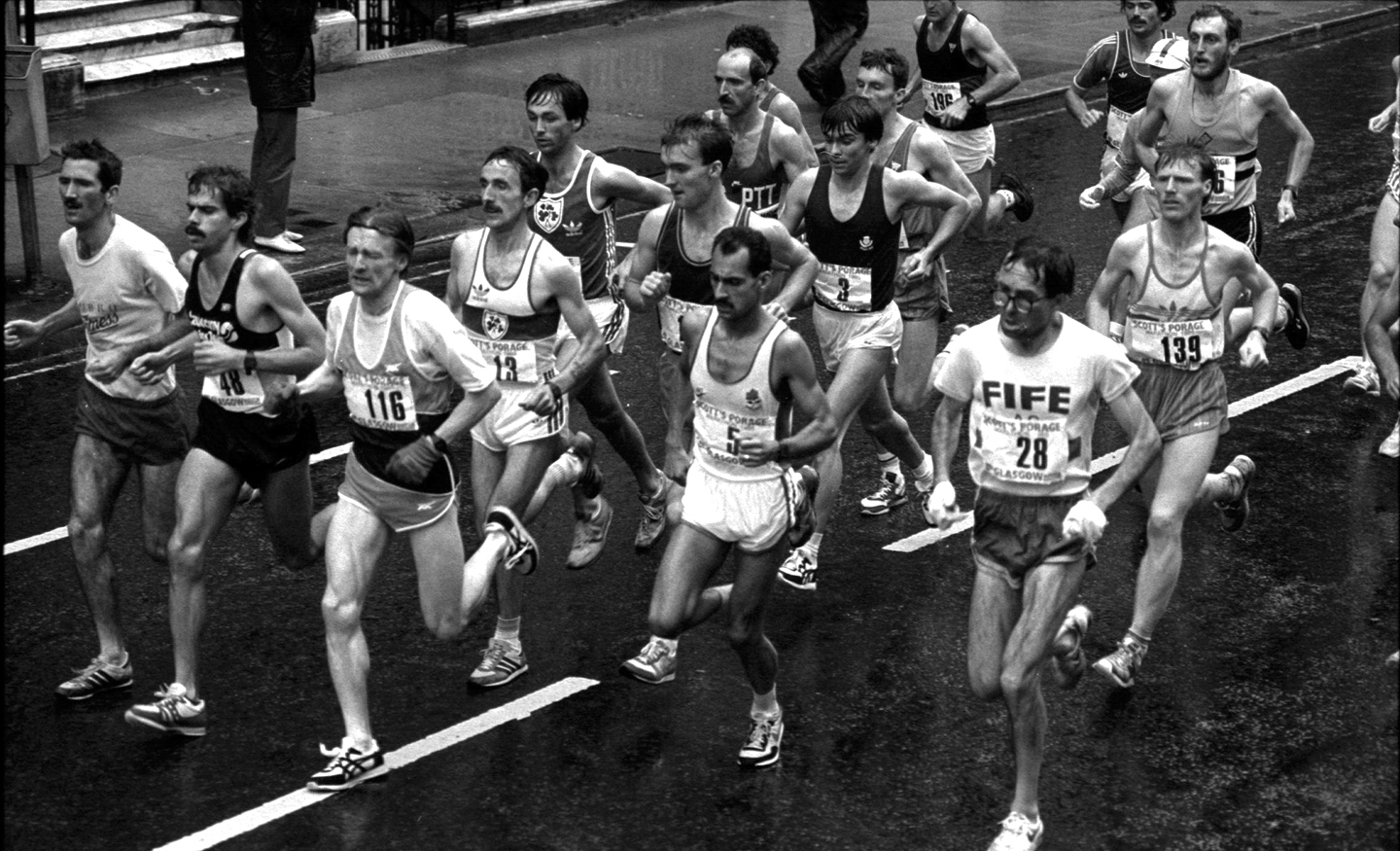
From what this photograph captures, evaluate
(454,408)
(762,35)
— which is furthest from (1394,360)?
(454,408)

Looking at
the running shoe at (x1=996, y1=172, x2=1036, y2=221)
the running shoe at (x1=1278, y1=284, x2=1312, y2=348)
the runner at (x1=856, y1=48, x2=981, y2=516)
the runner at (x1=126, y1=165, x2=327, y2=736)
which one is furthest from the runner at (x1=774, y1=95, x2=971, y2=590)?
the running shoe at (x1=996, y1=172, x2=1036, y2=221)

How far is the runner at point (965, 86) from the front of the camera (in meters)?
12.5

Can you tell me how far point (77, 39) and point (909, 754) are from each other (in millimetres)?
12749

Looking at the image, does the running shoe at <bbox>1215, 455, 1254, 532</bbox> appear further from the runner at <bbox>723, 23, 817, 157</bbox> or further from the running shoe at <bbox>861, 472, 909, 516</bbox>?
the runner at <bbox>723, 23, 817, 157</bbox>

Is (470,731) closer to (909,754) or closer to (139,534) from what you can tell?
(909,754)

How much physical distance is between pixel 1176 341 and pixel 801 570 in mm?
1856

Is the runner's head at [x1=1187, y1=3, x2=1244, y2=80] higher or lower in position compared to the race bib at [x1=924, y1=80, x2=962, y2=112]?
higher

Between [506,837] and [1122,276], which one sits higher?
[1122,276]

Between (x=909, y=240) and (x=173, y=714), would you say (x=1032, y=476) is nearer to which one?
(x=173, y=714)

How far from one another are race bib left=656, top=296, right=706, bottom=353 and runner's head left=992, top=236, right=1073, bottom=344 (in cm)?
214

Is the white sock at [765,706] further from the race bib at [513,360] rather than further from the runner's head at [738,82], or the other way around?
the runner's head at [738,82]

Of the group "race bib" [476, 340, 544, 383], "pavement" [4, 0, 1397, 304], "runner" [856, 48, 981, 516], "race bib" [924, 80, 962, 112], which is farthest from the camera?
"pavement" [4, 0, 1397, 304]

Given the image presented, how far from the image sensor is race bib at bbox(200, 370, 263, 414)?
736 centimetres

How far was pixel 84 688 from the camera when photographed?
7.66m
